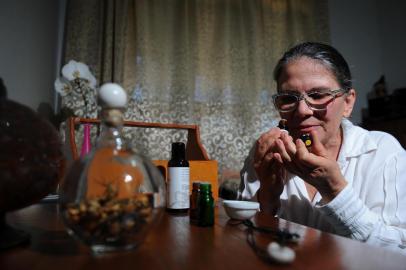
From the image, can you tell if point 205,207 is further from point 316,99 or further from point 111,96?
point 316,99

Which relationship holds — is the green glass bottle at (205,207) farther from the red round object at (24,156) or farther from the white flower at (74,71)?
the white flower at (74,71)

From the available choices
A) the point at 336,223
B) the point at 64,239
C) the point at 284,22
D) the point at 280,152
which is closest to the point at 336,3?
the point at 284,22

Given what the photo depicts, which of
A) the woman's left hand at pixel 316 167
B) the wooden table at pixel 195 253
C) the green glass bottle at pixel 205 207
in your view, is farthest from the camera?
the woman's left hand at pixel 316 167

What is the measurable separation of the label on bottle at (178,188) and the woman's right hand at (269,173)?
316 millimetres

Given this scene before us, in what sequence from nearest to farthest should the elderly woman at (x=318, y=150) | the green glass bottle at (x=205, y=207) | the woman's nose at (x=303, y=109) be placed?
1. the green glass bottle at (x=205, y=207)
2. the elderly woman at (x=318, y=150)
3. the woman's nose at (x=303, y=109)

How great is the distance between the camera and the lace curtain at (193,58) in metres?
2.02

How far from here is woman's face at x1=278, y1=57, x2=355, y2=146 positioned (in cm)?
97

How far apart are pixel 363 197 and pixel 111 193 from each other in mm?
781

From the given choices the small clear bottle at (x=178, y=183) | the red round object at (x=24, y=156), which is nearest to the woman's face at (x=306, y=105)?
the small clear bottle at (x=178, y=183)

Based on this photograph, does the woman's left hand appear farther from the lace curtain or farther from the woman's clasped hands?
the lace curtain

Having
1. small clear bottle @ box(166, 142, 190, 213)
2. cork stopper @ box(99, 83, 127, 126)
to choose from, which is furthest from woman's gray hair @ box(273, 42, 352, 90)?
cork stopper @ box(99, 83, 127, 126)

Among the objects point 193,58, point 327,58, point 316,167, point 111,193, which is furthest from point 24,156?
point 193,58

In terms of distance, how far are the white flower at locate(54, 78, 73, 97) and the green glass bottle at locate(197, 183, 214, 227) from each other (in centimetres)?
136

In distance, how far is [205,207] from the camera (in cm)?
65
